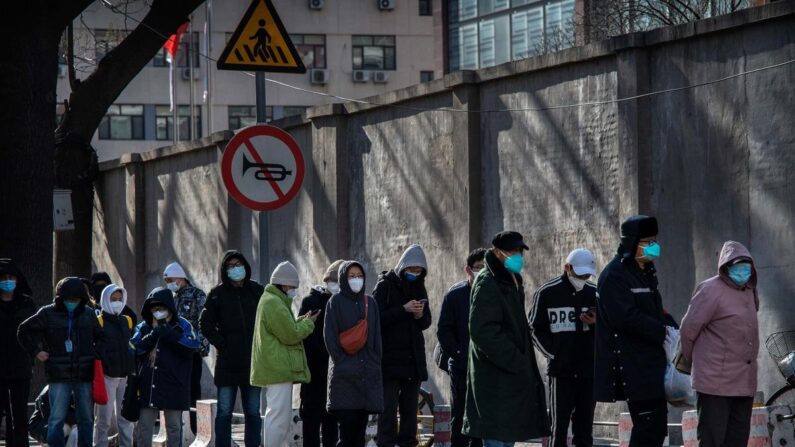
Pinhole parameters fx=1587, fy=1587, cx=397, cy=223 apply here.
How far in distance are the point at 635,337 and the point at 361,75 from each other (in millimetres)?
50300

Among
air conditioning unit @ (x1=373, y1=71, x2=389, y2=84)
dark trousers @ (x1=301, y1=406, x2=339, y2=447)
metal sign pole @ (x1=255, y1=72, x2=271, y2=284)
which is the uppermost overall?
air conditioning unit @ (x1=373, y1=71, x2=389, y2=84)

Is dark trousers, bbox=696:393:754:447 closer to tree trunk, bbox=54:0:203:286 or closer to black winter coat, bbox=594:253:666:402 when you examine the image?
black winter coat, bbox=594:253:666:402

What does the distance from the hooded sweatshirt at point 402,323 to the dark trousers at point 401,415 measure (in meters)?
0.10

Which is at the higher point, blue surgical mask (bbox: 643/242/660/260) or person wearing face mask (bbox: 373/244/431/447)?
blue surgical mask (bbox: 643/242/660/260)

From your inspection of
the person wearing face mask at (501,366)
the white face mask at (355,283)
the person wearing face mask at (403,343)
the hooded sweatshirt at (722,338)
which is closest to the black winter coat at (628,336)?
the hooded sweatshirt at (722,338)

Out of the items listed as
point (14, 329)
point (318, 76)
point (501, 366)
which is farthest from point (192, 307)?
point (318, 76)

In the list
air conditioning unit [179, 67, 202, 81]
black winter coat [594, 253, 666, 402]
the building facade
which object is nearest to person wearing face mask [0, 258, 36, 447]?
black winter coat [594, 253, 666, 402]

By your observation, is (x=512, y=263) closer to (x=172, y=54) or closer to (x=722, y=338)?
(x=722, y=338)

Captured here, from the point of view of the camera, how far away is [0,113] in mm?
18656

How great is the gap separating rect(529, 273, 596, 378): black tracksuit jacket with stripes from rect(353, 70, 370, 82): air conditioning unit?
4825 cm

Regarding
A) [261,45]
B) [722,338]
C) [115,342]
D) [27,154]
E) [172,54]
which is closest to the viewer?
[722,338]

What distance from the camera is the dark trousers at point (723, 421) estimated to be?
10.9m

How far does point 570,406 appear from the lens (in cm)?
1259

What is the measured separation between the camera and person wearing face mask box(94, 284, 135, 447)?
15.0m
